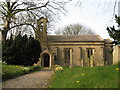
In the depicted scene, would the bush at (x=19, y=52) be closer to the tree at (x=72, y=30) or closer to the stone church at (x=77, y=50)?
the stone church at (x=77, y=50)

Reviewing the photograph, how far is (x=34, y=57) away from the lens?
17297 millimetres

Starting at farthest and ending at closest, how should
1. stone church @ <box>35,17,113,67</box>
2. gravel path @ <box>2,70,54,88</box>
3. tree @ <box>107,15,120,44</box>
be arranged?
stone church @ <box>35,17,113,67</box>, tree @ <box>107,15,120,44</box>, gravel path @ <box>2,70,54,88</box>

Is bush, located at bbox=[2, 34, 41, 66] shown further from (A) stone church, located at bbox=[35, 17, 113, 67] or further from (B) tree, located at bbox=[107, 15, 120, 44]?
(A) stone church, located at bbox=[35, 17, 113, 67]

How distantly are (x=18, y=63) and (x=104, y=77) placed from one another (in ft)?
41.9

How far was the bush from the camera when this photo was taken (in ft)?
52.1

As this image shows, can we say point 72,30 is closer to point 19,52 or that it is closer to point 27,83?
point 19,52

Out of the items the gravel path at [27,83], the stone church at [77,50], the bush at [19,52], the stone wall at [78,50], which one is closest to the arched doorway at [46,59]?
the stone church at [77,50]

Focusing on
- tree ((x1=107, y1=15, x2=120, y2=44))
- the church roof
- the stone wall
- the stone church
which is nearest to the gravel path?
tree ((x1=107, y1=15, x2=120, y2=44))

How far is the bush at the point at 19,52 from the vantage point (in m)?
15.9

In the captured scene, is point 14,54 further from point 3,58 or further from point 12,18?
point 12,18

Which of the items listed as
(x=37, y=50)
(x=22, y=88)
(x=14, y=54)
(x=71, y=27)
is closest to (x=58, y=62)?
(x=37, y=50)

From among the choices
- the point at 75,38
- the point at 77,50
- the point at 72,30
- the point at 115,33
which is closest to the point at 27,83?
the point at 115,33

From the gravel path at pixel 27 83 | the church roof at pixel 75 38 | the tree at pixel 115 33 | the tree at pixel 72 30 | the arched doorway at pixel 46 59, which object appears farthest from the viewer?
the tree at pixel 72 30

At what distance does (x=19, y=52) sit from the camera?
16031 millimetres
